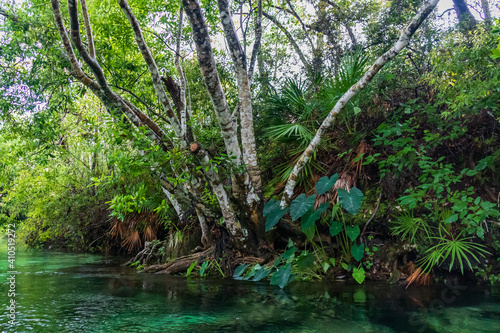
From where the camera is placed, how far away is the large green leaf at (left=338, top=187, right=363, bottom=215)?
4.66m

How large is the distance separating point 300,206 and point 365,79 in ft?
6.49

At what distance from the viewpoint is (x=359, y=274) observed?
493 cm

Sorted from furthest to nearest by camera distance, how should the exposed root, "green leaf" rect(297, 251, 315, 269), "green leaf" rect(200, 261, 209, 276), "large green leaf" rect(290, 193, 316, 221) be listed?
the exposed root → "green leaf" rect(200, 261, 209, 276) → "green leaf" rect(297, 251, 315, 269) → "large green leaf" rect(290, 193, 316, 221)

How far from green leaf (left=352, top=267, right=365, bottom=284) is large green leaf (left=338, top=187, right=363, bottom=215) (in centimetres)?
98

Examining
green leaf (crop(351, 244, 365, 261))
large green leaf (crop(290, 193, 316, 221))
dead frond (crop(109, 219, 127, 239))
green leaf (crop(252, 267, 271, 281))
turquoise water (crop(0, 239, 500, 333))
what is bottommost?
turquoise water (crop(0, 239, 500, 333))

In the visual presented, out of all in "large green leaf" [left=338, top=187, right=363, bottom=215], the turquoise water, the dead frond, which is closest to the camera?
the turquoise water

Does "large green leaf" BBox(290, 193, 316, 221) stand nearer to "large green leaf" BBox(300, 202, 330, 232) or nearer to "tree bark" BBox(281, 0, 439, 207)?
"large green leaf" BBox(300, 202, 330, 232)

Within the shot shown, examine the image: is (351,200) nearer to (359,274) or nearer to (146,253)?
(359,274)

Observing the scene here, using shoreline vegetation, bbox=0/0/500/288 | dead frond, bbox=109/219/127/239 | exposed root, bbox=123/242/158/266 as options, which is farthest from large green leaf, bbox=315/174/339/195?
dead frond, bbox=109/219/127/239

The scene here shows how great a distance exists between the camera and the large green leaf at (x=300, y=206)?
4.86 m

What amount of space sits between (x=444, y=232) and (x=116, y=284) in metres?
4.96

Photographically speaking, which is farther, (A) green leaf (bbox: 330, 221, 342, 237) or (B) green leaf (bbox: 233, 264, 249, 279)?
(B) green leaf (bbox: 233, 264, 249, 279)

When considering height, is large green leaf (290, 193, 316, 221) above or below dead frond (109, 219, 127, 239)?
above

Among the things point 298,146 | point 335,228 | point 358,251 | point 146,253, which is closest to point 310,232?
point 335,228
